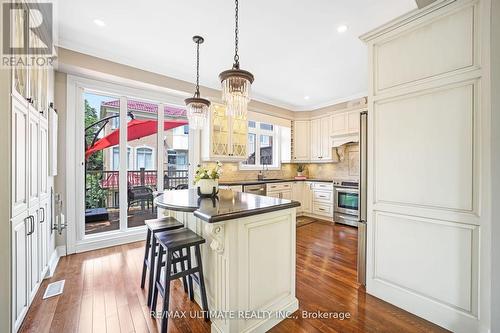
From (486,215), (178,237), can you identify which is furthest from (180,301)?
(486,215)

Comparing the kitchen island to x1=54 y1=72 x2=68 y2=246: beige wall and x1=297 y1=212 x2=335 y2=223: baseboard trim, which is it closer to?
x1=54 y1=72 x2=68 y2=246: beige wall

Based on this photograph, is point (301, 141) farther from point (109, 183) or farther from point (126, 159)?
point (109, 183)

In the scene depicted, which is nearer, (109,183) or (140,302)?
(140,302)

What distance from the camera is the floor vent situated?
2152mm

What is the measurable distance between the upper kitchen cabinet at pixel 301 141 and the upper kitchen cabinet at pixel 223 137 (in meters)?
1.71

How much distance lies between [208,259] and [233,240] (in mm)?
507

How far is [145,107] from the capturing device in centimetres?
393

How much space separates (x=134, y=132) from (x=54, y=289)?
8.10 ft

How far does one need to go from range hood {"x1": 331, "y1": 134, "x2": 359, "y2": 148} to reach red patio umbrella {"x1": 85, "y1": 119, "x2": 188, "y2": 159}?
3475mm

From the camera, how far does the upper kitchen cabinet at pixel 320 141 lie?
5.39 metres

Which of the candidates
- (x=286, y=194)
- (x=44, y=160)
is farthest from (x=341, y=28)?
(x=44, y=160)

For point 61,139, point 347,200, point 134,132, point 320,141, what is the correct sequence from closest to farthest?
point 61,139
point 134,132
point 347,200
point 320,141

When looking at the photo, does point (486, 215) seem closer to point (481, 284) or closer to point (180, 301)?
point (481, 284)

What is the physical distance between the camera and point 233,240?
154 cm
